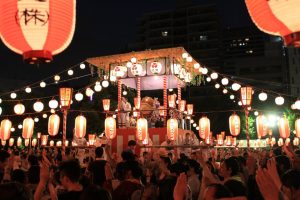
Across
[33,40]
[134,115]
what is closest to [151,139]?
[134,115]

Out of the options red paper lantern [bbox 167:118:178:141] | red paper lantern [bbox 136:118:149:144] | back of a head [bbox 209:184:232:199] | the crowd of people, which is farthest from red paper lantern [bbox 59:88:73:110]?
back of a head [bbox 209:184:232:199]

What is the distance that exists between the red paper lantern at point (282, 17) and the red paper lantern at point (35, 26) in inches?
120

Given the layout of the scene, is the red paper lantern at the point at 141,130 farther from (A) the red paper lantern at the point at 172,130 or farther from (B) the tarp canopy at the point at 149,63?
(B) the tarp canopy at the point at 149,63

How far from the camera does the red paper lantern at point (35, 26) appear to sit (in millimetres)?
5062

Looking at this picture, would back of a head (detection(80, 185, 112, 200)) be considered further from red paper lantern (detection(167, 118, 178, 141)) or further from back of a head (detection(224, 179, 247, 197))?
red paper lantern (detection(167, 118, 178, 141))

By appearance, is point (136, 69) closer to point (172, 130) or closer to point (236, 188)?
point (172, 130)

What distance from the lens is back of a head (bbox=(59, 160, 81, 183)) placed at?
160 inches

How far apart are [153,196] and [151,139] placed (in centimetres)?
1351

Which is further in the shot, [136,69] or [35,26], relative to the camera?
[136,69]

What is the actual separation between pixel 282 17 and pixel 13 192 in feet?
11.9

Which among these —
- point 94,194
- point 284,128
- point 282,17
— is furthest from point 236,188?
point 284,128

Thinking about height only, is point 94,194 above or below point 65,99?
below

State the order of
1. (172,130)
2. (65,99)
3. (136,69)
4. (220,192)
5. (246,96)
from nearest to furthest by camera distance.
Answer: (220,192)
(65,99)
(246,96)
(172,130)
(136,69)

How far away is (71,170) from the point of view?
4102 millimetres
